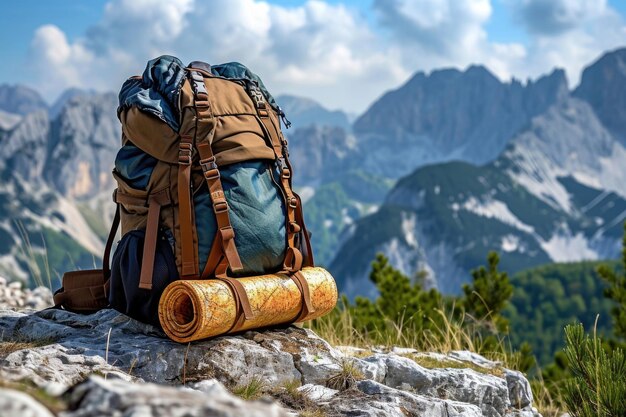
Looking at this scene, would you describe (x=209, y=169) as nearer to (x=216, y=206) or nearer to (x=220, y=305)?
(x=216, y=206)

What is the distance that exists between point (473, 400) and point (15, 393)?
14.5 ft

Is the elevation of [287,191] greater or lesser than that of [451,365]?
greater

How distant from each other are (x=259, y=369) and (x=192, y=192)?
52.9 inches

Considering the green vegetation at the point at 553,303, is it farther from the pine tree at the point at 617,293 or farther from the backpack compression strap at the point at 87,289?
the backpack compression strap at the point at 87,289

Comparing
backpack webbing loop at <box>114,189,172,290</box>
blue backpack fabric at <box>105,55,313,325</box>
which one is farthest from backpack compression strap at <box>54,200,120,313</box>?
backpack webbing loop at <box>114,189,172,290</box>

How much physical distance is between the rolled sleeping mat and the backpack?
0.11m

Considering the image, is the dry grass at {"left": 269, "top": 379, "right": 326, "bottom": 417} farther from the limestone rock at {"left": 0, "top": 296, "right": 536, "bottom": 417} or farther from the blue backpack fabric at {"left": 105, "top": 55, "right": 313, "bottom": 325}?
the blue backpack fabric at {"left": 105, "top": 55, "right": 313, "bottom": 325}

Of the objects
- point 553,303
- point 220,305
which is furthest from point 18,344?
point 553,303

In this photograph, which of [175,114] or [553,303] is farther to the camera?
[553,303]

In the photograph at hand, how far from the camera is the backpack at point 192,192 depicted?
5.27m

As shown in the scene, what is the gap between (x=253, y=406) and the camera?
208 centimetres

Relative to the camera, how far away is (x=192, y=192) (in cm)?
533

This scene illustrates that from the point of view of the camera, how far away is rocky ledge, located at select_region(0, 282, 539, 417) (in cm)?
450

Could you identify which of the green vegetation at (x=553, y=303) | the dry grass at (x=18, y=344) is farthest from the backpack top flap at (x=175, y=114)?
the green vegetation at (x=553, y=303)
